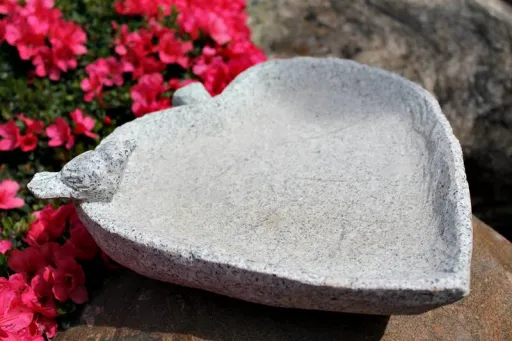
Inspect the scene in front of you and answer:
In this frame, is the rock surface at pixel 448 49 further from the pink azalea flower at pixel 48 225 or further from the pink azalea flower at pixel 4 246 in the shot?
the pink azalea flower at pixel 4 246

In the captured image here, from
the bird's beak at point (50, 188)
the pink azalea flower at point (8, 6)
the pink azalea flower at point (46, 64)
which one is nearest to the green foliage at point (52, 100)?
the pink azalea flower at point (46, 64)

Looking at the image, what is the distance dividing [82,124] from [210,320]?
1.27 metres

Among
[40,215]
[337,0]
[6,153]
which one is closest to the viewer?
[40,215]

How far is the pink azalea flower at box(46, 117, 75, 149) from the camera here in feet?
9.00

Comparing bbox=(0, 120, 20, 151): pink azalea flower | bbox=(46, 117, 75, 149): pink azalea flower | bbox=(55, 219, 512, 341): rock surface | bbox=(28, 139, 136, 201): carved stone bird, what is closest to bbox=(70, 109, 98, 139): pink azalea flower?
bbox=(46, 117, 75, 149): pink azalea flower

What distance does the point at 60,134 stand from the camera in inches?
109

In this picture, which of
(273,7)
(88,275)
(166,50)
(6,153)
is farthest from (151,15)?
(88,275)

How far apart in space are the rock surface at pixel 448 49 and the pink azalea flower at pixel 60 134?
131 centimetres

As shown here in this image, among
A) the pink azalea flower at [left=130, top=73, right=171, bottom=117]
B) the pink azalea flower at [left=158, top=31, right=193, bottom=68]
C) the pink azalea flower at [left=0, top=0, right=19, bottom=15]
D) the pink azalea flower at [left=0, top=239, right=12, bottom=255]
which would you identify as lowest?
the pink azalea flower at [left=0, top=239, right=12, bottom=255]

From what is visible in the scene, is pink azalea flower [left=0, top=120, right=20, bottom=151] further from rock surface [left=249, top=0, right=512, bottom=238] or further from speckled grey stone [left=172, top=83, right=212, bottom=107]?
rock surface [left=249, top=0, right=512, bottom=238]

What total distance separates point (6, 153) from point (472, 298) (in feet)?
7.25

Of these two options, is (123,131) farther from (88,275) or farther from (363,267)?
(363,267)

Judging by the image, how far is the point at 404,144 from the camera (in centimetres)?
Result: 233

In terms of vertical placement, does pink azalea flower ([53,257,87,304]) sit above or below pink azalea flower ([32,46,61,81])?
below
